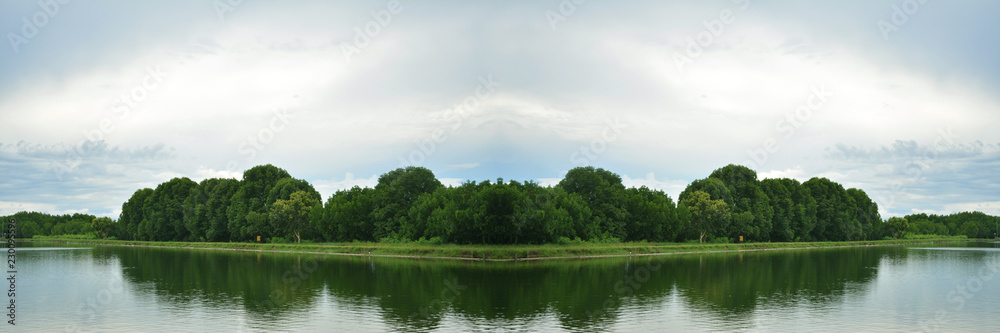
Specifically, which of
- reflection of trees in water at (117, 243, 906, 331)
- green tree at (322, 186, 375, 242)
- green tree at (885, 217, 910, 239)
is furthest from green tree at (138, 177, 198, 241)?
green tree at (885, 217, 910, 239)

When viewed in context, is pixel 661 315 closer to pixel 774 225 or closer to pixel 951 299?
pixel 951 299

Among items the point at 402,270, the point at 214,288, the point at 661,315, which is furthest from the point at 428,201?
the point at 661,315

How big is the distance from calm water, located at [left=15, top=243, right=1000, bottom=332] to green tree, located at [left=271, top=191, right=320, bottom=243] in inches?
1915

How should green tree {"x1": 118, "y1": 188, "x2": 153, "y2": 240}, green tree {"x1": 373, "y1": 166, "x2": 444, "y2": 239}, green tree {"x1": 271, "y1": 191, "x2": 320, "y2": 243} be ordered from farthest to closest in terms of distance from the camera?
green tree {"x1": 118, "y1": 188, "x2": 153, "y2": 240} → green tree {"x1": 271, "y1": 191, "x2": 320, "y2": 243} → green tree {"x1": 373, "y1": 166, "x2": 444, "y2": 239}

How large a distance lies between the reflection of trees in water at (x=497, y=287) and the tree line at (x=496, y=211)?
12954mm

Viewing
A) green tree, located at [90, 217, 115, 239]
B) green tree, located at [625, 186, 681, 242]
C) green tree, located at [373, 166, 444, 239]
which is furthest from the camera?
green tree, located at [90, 217, 115, 239]

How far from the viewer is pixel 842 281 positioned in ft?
185

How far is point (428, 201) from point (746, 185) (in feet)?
237

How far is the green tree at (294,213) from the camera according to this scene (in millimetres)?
116875

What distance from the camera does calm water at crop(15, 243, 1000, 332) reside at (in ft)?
108

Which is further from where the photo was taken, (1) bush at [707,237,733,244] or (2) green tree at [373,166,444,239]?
(1) bush at [707,237,733,244]

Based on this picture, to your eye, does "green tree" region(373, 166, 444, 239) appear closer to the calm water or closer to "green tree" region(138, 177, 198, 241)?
the calm water

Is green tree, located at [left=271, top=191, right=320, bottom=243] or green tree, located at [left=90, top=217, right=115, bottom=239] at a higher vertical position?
green tree, located at [left=271, top=191, right=320, bottom=243]

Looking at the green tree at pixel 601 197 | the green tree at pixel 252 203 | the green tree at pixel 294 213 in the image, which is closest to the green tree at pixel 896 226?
the green tree at pixel 601 197
